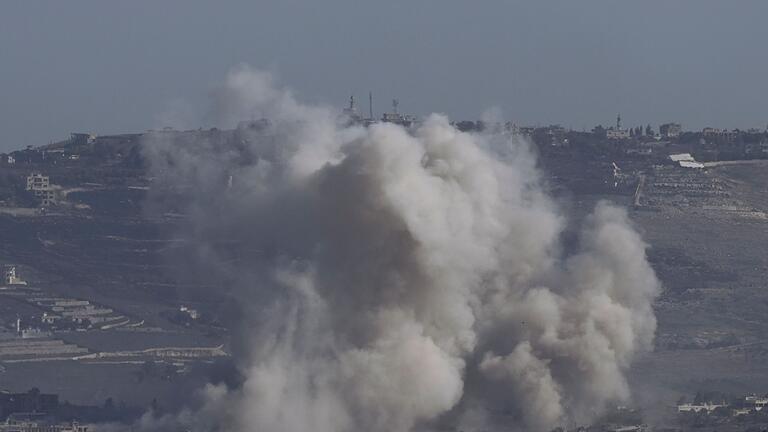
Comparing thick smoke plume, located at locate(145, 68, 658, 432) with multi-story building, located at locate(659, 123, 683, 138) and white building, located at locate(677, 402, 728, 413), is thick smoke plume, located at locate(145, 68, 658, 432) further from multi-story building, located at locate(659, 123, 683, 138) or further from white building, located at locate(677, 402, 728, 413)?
multi-story building, located at locate(659, 123, 683, 138)

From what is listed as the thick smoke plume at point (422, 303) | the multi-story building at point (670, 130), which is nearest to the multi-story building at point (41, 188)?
the multi-story building at point (670, 130)

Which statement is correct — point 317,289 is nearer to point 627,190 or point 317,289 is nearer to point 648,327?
point 648,327

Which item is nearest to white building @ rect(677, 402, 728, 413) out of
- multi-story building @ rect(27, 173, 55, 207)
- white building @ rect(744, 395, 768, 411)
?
white building @ rect(744, 395, 768, 411)

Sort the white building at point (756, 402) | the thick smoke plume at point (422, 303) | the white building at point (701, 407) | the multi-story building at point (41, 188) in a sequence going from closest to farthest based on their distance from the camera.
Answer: the thick smoke plume at point (422, 303), the white building at point (701, 407), the white building at point (756, 402), the multi-story building at point (41, 188)

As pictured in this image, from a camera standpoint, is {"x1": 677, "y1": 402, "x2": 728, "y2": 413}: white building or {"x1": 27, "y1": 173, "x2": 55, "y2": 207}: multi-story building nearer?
{"x1": 677, "y1": 402, "x2": 728, "y2": 413}: white building

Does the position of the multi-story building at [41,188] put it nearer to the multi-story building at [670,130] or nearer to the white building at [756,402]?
the multi-story building at [670,130]

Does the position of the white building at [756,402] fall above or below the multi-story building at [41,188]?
below

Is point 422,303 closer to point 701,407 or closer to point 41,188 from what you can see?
point 701,407

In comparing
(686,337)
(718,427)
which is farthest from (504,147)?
(718,427)
